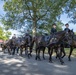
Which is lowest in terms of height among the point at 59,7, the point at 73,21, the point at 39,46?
the point at 39,46

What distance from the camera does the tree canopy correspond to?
130 feet

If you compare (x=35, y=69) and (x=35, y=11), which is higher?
(x=35, y=11)

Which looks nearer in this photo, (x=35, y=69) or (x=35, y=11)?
(x=35, y=69)

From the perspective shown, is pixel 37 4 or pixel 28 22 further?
pixel 28 22

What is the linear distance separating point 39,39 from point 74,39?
2659 mm

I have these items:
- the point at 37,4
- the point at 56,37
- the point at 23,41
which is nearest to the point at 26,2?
the point at 37,4

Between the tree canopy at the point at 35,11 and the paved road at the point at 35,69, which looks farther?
the tree canopy at the point at 35,11

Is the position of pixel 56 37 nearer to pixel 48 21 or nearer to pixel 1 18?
pixel 48 21

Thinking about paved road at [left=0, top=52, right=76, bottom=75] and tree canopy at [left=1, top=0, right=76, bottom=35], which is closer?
paved road at [left=0, top=52, right=76, bottom=75]

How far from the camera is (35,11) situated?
1569 inches

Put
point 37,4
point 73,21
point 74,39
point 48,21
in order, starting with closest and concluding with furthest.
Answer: point 74,39
point 73,21
point 37,4
point 48,21

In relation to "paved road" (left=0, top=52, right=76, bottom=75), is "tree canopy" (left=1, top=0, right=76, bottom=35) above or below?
above

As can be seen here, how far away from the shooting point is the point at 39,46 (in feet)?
59.4

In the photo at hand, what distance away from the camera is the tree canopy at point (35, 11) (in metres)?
39.5
